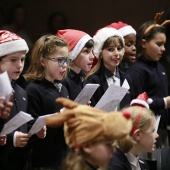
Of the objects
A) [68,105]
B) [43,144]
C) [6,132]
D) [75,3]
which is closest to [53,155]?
[43,144]

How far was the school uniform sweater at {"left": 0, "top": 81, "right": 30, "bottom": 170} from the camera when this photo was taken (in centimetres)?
324

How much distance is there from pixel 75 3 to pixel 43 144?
337 cm

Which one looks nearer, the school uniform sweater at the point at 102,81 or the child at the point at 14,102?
the child at the point at 14,102

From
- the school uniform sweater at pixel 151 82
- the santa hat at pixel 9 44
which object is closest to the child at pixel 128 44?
the school uniform sweater at pixel 151 82

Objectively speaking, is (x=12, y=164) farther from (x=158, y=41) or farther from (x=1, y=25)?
(x=1, y=25)

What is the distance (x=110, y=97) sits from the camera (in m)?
3.52

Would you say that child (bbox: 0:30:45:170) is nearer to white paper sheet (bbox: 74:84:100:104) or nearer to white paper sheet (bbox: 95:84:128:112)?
white paper sheet (bbox: 74:84:100:104)

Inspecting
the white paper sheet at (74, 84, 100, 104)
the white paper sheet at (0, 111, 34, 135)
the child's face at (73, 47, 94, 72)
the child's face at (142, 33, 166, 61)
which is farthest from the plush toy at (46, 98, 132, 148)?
the child's face at (142, 33, 166, 61)

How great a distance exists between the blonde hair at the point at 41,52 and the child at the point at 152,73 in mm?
977

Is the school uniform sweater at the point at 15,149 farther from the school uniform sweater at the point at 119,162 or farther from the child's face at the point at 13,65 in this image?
the school uniform sweater at the point at 119,162

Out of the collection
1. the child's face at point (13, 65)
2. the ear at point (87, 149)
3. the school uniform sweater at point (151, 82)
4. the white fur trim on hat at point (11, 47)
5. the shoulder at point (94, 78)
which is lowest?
the school uniform sweater at point (151, 82)

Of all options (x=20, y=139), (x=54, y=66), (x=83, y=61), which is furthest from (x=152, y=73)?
(x=20, y=139)

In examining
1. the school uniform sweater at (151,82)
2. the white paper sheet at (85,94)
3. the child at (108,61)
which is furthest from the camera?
the school uniform sweater at (151,82)

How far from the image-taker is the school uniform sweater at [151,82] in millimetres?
4391
